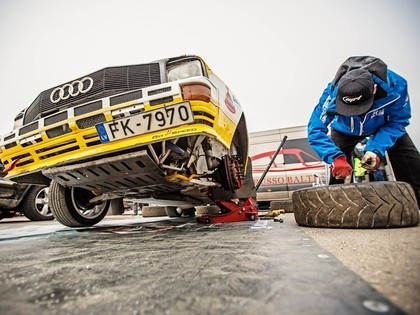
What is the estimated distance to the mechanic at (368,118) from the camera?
6.50 ft

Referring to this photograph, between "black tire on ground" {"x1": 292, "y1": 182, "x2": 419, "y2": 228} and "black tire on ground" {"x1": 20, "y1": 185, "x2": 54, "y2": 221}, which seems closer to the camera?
"black tire on ground" {"x1": 292, "y1": 182, "x2": 419, "y2": 228}

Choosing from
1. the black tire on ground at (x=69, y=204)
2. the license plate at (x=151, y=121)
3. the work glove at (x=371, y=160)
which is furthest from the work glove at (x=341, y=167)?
the black tire on ground at (x=69, y=204)

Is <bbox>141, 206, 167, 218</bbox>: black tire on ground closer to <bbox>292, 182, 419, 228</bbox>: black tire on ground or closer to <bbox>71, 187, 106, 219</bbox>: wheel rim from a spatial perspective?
<bbox>71, 187, 106, 219</bbox>: wheel rim

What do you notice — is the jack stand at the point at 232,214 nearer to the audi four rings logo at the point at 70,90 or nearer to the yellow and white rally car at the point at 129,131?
the yellow and white rally car at the point at 129,131

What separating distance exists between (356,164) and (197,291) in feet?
14.8

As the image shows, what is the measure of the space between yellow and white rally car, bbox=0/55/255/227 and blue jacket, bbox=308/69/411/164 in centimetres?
91

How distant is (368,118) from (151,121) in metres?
1.99

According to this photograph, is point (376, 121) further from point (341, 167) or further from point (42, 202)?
point (42, 202)

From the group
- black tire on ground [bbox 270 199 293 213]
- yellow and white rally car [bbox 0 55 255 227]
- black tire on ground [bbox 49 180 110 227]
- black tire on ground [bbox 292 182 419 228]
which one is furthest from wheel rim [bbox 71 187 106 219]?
black tire on ground [bbox 270 199 293 213]

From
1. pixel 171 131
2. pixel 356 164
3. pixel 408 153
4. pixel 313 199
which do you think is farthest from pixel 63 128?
pixel 356 164

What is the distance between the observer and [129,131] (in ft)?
5.24

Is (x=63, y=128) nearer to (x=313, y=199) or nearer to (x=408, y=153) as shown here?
(x=313, y=199)

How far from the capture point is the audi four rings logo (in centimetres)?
192

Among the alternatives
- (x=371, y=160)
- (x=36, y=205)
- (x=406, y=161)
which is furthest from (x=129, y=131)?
(x=36, y=205)
